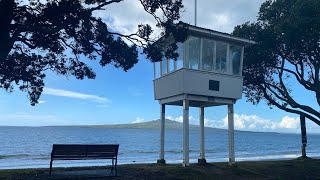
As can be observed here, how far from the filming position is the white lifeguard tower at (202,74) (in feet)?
58.0

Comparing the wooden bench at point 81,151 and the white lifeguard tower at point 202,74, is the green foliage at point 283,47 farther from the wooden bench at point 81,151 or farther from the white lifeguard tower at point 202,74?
the wooden bench at point 81,151

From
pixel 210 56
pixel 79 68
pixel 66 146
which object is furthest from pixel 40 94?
pixel 210 56

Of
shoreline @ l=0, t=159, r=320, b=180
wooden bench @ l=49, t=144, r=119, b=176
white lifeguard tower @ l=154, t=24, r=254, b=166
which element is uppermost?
white lifeguard tower @ l=154, t=24, r=254, b=166

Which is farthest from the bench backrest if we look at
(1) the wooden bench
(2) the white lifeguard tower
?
(2) the white lifeguard tower

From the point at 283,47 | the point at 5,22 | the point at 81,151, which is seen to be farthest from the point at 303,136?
the point at 5,22

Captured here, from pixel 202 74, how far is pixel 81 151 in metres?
8.08

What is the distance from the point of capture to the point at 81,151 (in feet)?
43.1

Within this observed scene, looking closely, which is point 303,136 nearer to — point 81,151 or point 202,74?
point 202,74

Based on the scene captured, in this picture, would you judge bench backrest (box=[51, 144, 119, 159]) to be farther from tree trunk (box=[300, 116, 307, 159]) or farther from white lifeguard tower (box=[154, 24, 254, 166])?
tree trunk (box=[300, 116, 307, 159])

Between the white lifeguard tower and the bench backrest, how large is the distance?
16.9 feet

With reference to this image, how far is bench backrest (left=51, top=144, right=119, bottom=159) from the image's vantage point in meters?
12.5

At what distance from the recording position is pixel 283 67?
26000 millimetres

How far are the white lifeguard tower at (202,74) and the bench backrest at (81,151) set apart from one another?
16.9 ft

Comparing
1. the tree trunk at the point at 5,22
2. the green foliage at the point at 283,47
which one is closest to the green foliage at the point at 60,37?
the tree trunk at the point at 5,22
